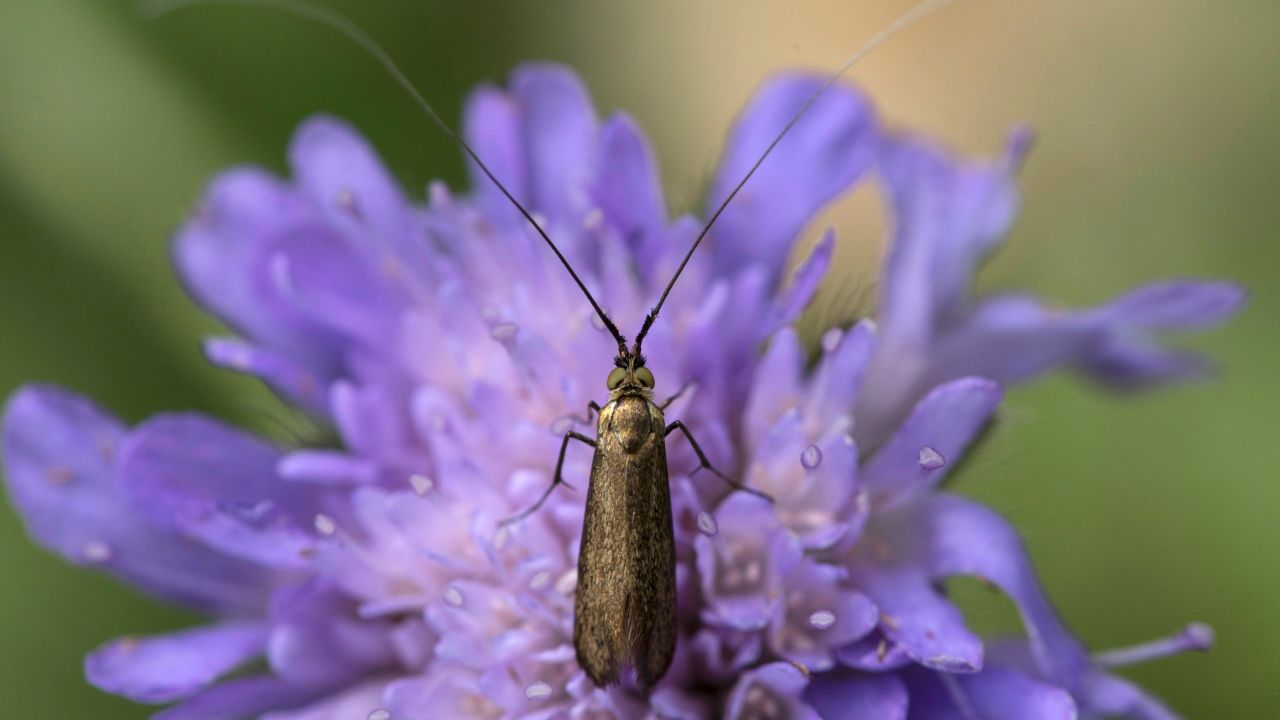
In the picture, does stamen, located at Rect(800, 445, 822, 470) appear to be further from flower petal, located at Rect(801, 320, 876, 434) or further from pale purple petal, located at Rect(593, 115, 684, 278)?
pale purple petal, located at Rect(593, 115, 684, 278)

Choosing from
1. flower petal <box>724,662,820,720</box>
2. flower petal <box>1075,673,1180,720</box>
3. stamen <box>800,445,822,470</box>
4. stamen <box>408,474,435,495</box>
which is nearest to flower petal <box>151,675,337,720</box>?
stamen <box>408,474,435,495</box>

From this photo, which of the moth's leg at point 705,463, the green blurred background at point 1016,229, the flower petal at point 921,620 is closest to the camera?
the flower petal at point 921,620

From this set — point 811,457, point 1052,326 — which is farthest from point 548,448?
point 1052,326

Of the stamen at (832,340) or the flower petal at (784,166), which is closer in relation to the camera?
the stamen at (832,340)

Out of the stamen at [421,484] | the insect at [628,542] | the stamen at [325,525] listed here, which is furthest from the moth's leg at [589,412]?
the stamen at [325,525]

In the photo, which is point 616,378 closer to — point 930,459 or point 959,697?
point 930,459

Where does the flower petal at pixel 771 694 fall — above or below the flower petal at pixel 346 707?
below

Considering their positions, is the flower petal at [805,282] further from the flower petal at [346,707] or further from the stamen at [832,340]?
the flower petal at [346,707]
